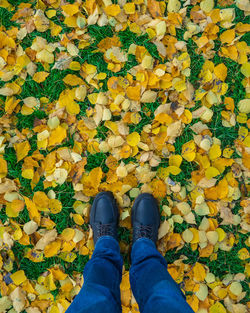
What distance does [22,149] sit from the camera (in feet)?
5.31

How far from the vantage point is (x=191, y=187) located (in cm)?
163

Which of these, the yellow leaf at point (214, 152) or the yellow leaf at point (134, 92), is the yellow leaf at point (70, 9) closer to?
the yellow leaf at point (134, 92)

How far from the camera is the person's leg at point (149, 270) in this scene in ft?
A: 3.38

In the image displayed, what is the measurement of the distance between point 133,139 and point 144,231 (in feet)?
1.81

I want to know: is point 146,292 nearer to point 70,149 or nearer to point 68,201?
point 68,201

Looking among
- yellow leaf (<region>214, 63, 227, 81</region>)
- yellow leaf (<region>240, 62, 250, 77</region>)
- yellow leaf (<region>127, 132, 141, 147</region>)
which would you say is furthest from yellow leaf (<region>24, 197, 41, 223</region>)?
yellow leaf (<region>240, 62, 250, 77</region>)

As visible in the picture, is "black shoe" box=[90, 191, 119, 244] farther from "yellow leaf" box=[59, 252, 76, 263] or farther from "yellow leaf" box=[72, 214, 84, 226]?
"yellow leaf" box=[59, 252, 76, 263]

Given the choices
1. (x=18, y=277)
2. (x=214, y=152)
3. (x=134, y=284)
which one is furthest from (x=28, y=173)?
(x=214, y=152)

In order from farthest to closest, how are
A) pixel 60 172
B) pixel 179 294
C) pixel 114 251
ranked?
1. pixel 60 172
2. pixel 114 251
3. pixel 179 294

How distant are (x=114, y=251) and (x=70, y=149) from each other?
653mm

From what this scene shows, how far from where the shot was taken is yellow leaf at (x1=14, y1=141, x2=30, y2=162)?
1614 mm

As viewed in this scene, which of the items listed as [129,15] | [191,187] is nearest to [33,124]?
[129,15]

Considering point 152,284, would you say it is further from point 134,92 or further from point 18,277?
point 134,92

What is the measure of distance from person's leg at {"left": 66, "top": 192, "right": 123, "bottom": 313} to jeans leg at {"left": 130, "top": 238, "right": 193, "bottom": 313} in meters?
0.10
